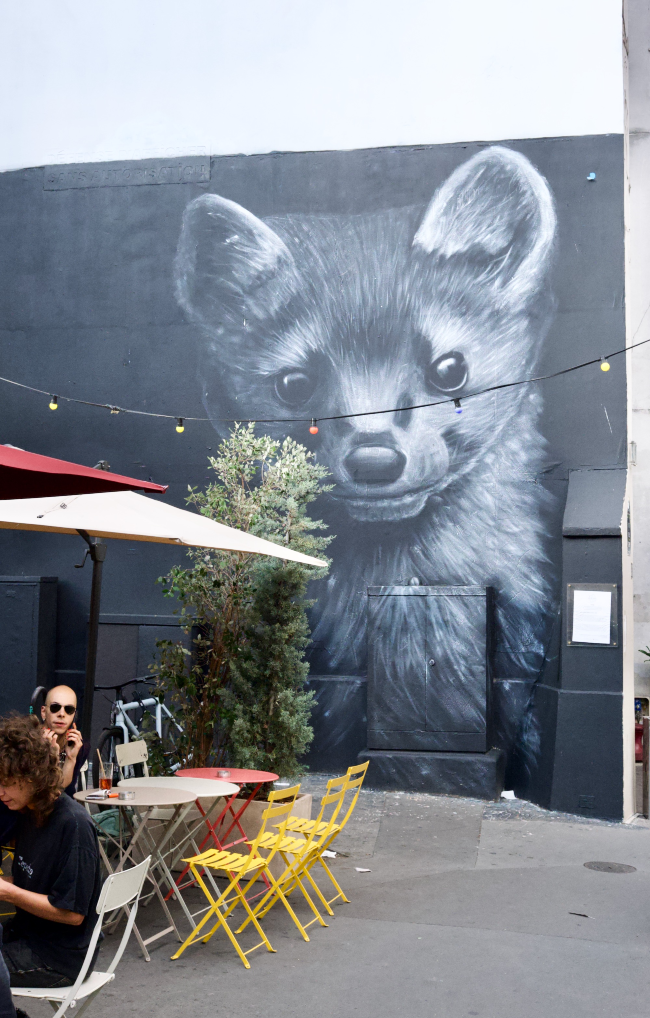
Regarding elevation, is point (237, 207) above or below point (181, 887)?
above

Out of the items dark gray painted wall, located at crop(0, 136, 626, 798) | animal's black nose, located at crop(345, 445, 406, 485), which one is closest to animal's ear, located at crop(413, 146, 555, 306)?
dark gray painted wall, located at crop(0, 136, 626, 798)

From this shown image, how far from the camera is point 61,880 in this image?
10.6 ft

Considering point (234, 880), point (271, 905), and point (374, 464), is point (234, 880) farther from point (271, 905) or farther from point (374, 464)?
point (374, 464)

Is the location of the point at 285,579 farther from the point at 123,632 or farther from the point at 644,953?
→ the point at 644,953

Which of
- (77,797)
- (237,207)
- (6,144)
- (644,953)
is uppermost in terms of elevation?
(6,144)

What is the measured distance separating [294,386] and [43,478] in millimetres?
7131

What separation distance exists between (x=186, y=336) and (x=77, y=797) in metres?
6.51

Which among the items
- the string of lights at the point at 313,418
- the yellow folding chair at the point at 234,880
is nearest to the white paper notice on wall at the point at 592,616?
the string of lights at the point at 313,418

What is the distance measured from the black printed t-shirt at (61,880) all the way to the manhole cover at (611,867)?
177 inches

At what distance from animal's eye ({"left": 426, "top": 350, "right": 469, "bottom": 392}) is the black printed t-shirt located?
7.31 m

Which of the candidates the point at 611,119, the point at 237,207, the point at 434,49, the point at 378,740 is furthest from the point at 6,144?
the point at 378,740

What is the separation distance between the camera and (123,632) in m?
9.98

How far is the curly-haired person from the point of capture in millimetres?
3258

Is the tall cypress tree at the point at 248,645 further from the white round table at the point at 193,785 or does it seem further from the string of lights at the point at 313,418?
the string of lights at the point at 313,418
